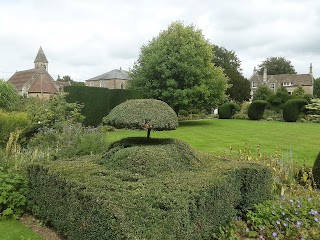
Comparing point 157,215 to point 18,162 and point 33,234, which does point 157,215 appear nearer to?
point 33,234

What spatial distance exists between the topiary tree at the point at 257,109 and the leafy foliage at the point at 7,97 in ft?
65.4

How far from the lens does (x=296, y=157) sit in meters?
9.66

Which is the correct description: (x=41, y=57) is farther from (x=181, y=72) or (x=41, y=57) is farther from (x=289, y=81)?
(x=181, y=72)

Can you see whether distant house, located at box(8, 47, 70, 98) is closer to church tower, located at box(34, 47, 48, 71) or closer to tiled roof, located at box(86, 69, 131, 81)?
tiled roof, located at box(86, 69, 131, 81)

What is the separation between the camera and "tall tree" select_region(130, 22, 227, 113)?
65.2 ft

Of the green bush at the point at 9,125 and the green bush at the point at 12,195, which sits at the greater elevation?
the green bush at the point at 9,125

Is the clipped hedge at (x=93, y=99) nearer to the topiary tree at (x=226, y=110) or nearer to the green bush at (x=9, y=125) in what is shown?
the green bush at (x=9, y=125)

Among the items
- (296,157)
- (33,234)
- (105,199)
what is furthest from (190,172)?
(296,157)

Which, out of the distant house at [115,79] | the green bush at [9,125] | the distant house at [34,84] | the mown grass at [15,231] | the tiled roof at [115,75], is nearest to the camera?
the mown grass at [15,231]

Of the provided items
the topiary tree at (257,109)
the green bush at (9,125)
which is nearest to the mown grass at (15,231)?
the green bush at (9,125)

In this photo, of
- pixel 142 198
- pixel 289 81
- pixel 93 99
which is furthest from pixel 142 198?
pixel 289 81

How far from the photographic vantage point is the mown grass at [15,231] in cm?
436

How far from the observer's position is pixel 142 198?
3.24m

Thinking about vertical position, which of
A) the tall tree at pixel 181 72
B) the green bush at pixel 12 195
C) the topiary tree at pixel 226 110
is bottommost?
the green bush at pixel 12 195
